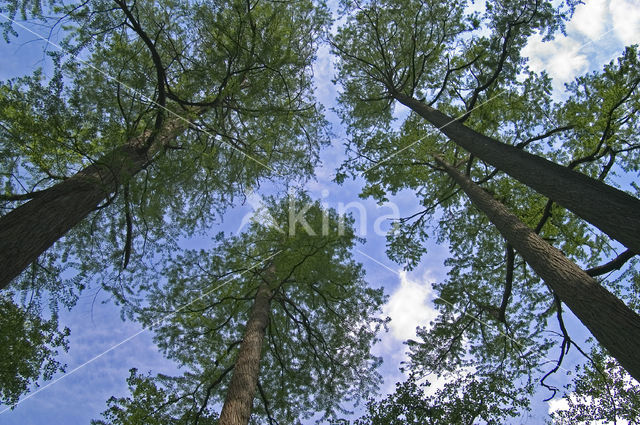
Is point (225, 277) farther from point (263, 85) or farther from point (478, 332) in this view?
point (478, 332)

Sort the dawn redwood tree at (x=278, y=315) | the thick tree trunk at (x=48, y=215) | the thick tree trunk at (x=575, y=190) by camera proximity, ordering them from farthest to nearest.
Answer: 1. the dawn redwood tree at (x=278, y=315)
2. the thick tree trunk at (x=575, y=190)
3. the thick tree trunk at (x=48, y=215)

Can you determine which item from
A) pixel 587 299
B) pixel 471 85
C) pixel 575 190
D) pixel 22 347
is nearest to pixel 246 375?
pixel 22 347


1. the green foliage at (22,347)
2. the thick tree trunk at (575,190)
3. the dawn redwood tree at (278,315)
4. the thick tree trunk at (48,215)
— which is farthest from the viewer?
the dawn redwood tree at (278,315)

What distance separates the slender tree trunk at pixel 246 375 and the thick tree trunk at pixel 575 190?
15.8 ft

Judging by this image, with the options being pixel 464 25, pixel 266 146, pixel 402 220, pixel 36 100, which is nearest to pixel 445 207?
pixel 402 220

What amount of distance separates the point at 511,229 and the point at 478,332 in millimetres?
3479

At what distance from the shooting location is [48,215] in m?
3.41

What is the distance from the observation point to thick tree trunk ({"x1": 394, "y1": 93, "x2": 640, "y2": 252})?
3.23m

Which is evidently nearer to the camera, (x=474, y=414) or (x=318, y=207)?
(x=474, y=414)

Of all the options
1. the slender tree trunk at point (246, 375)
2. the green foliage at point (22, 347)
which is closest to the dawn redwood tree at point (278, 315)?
the slender tree trunk at point (246, 375)

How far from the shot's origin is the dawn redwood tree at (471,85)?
3795 millimetres

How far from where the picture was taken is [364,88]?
1108 cm

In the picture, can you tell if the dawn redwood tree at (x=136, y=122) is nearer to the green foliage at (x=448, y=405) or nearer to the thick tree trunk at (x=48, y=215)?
the thick tree trunk at (x=48, y=215)

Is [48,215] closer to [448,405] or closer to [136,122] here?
[136,122]
